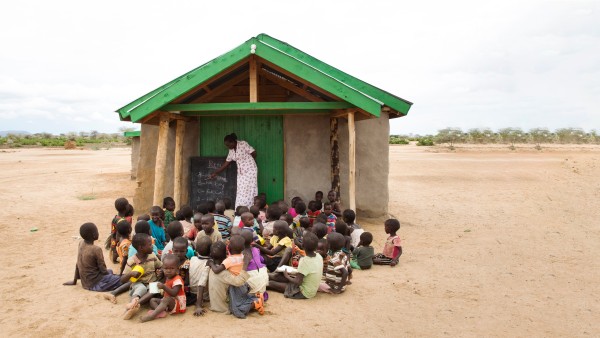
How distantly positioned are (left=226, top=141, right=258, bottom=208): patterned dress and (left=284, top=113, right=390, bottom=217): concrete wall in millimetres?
969

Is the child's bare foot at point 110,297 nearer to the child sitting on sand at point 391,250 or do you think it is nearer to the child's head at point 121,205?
the child's head at point 121,205

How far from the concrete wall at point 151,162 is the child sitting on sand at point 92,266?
4152mm

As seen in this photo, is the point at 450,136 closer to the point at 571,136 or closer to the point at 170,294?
the point at 571,136

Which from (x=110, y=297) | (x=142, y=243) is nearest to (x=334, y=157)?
(x=142, y=243)

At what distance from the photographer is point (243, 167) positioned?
336 inches

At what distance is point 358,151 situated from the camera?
9250 mm

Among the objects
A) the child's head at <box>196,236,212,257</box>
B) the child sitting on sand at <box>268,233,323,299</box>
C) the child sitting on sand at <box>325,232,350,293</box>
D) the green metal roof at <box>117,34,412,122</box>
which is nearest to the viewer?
the child's head at <box>196,236,212,257</box>

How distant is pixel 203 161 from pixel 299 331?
5936 millimetres

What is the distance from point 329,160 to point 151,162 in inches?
164

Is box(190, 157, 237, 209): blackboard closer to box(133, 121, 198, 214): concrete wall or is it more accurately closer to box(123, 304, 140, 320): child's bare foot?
box(133, 121, 198, 214): concrete wall

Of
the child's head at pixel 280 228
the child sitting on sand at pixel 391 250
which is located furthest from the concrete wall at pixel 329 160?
the child's head at pixel 280 228

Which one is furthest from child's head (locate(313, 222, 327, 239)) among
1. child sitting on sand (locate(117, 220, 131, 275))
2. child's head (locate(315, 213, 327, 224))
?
child sitting on sand (locate(117, 220, 131, 275))

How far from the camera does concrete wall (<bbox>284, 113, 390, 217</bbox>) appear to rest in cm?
916

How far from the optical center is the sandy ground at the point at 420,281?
13.6ft
